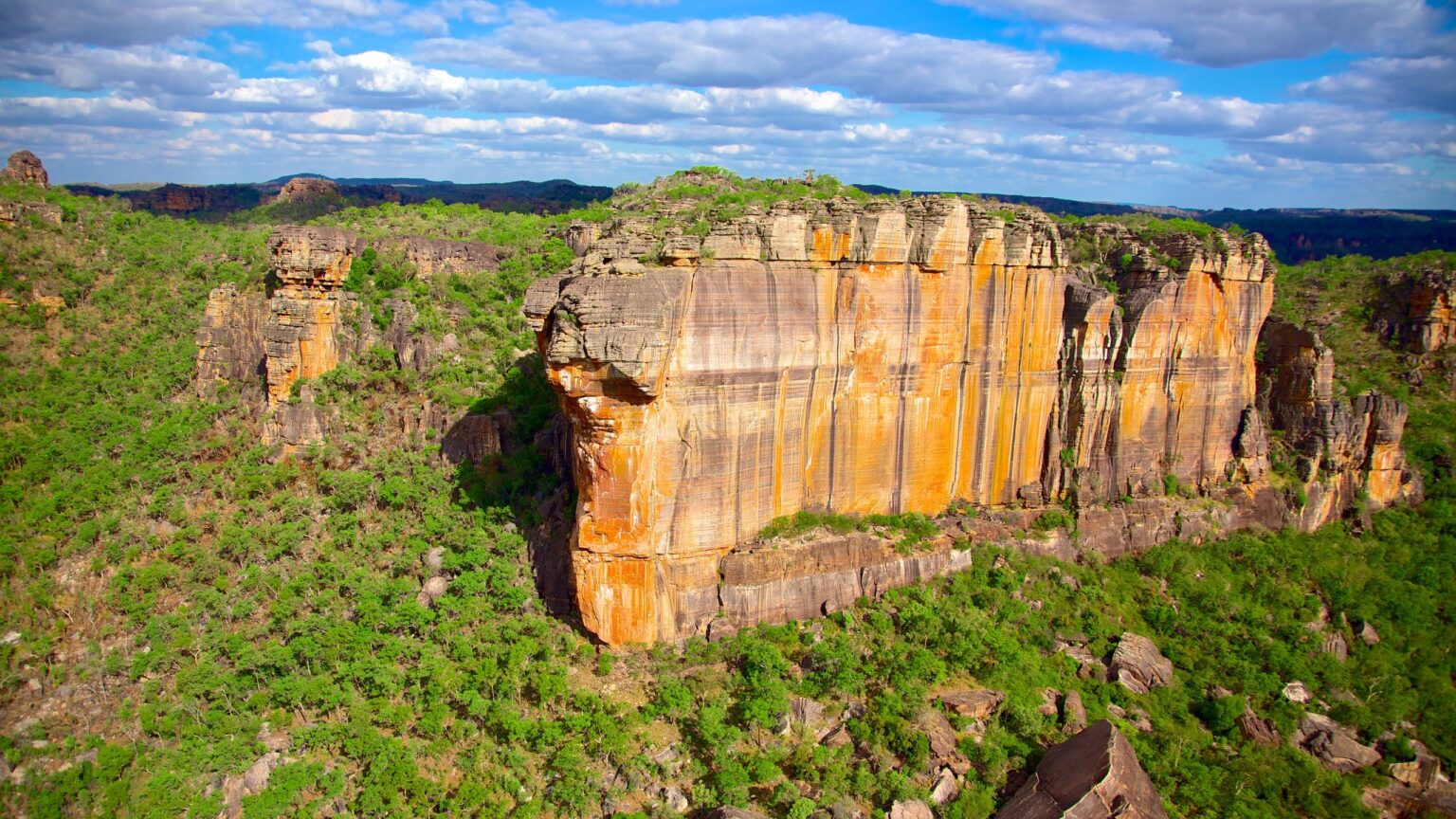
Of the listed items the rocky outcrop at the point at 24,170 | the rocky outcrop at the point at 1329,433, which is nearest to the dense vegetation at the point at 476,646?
the rocky outcrop at the point at 1329,433

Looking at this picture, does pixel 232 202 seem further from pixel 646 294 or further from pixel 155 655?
pixel 646 294

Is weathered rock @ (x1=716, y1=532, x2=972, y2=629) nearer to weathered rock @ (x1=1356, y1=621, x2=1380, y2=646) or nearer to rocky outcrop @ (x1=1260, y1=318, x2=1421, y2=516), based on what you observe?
weathered rock @ (x1=1356, y1=621, x2=1380, y2=646)

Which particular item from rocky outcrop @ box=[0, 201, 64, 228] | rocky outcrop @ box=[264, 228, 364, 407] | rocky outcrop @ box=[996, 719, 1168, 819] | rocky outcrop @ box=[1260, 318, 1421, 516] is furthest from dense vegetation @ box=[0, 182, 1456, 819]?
rocky outcrop @ box=[0, 201, 64, 228]

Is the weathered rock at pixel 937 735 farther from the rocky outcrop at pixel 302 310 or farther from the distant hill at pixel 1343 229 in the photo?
the distant hill at pixel 1343 229

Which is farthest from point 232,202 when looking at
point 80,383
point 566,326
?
point 566,326

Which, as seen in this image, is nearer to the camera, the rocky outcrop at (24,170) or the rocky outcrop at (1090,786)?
the rocky outcrop at (1090,786)

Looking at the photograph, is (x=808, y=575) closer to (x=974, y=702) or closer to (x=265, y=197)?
(x=974, y=702)
